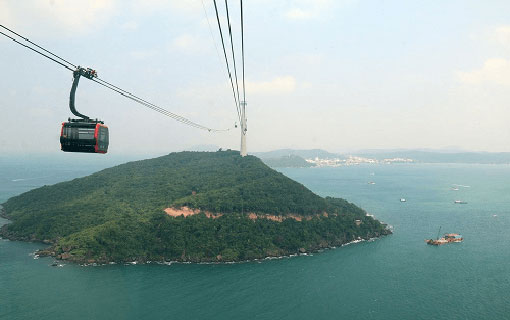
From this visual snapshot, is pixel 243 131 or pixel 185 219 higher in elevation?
pixel 243 131

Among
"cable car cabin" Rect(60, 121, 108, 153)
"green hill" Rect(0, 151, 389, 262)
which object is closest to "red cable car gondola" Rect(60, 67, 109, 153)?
"cable car cabin" Rect(60, 121, 108, 153)

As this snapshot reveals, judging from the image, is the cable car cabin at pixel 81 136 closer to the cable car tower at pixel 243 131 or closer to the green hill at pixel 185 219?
the green hill at pixel 185 219

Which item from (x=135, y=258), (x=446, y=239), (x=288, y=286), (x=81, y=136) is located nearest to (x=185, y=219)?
(x=135, y=258)

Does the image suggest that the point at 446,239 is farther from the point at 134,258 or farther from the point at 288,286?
the point at 134,258

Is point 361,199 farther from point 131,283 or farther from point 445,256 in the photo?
point 131,283

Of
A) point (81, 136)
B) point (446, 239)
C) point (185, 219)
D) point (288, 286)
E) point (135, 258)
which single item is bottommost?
point (288, 286)
